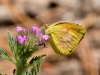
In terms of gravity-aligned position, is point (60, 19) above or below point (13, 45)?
above

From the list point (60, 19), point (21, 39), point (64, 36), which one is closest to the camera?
point (21, 39)

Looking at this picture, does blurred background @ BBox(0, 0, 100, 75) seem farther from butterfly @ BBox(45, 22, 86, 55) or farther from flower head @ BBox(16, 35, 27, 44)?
flower head @ BBox(16, 35, 27, 44)

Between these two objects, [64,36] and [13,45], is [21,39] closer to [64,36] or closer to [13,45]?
[13,45]

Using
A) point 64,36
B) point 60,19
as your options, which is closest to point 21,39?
point 64,36

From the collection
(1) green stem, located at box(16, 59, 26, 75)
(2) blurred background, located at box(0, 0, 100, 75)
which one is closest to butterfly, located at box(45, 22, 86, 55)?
(1) green stem, located at box(16, 59, 26, 75)

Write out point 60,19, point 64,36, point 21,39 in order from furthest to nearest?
point 60,19, point 64,36, point 21,39

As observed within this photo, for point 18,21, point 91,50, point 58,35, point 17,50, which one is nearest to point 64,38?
point 58,35
